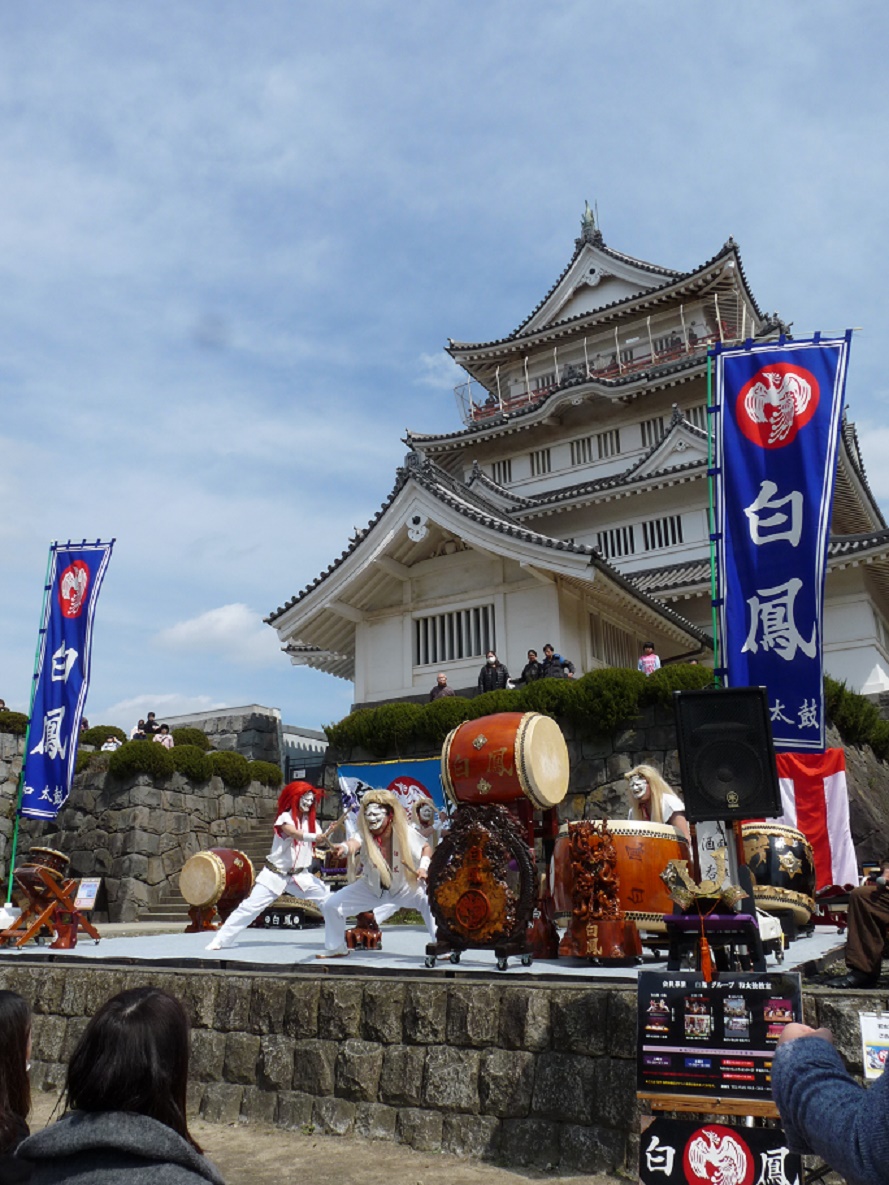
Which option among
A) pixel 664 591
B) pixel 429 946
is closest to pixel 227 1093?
pixel 429 946

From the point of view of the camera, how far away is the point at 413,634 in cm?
1886

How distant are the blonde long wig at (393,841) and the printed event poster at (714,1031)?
3.42 m

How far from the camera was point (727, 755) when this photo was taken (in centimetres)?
501

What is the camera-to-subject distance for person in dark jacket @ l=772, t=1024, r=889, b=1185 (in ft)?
5.02

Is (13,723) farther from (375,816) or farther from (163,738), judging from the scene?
(375,816)

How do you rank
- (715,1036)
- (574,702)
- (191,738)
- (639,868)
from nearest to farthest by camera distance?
(715,1036) < (639,868) < (574,702) < (191,738)

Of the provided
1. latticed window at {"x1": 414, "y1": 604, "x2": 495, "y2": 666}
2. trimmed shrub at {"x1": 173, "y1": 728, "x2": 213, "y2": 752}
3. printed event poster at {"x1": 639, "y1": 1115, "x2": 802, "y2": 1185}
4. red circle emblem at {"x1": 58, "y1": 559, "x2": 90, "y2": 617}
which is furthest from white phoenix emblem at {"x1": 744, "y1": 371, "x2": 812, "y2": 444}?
trimmed shrub at {"x1": 173, "y1": 728, "x2": 213, "y2": 752}

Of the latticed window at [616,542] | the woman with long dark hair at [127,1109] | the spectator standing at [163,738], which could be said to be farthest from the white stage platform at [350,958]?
the latticed window at [616,542]

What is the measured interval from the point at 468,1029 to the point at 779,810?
2.18m

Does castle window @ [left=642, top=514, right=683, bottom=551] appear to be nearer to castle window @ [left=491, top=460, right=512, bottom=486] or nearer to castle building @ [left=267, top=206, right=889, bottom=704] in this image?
castle building @ [left=267, top=206, right=889, bottom=704]

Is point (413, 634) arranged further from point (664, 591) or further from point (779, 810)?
point (779, 810)

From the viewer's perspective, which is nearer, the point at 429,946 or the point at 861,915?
the point at 861,915

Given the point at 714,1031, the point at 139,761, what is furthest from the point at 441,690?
the point at 714,1031

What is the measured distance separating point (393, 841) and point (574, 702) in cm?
775
